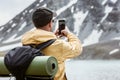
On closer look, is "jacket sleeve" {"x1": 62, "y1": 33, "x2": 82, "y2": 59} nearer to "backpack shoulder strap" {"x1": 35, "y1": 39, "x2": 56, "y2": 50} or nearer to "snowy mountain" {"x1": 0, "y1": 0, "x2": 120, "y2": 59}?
"backpack shoulder strap" {"x1": 35, "y1": 39, "x2": 56, "y2": 50}

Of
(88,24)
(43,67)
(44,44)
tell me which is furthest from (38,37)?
(88,24)

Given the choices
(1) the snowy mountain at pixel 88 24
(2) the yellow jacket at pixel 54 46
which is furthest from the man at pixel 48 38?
(1) the snowy mountain at pixel 88 24

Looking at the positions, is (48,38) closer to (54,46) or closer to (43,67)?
(54,46)

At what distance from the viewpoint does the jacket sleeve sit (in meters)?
1.36

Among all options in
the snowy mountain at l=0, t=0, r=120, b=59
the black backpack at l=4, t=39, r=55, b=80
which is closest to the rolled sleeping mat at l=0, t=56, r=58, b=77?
the black backpack at l=4, t=39, r=55, b=80

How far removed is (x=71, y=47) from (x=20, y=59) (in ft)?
0.63

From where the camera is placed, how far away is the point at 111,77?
5.09 m

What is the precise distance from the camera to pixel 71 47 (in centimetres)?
139

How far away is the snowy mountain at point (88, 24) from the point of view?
10.1 metres

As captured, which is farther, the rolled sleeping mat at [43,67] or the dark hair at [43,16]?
the dark hair at [43,16]

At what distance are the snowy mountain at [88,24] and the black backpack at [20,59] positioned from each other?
25.7 feet

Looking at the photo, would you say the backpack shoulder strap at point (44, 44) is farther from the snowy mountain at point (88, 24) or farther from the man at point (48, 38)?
the snowy mountain at point (88, 24)

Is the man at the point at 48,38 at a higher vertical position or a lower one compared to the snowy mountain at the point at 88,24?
higher

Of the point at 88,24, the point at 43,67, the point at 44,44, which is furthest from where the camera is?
the point at 88,24
